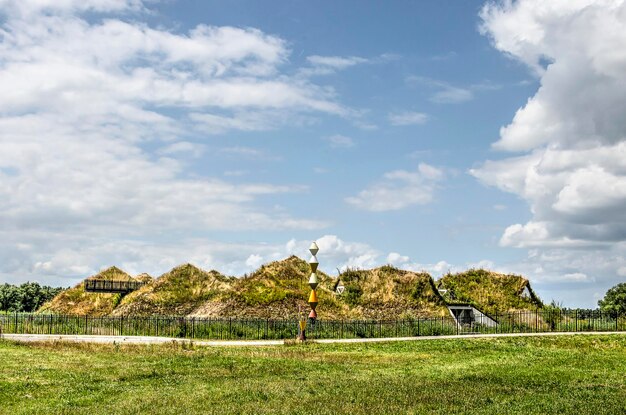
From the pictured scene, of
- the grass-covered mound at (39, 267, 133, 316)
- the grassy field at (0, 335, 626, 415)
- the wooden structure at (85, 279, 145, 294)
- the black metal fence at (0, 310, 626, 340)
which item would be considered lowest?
the grassy field at (0, 335, 626, 415)

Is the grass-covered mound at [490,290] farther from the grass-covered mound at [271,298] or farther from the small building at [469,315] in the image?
the grass-covered mound at [271,298]

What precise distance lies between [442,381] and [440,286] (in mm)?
38043

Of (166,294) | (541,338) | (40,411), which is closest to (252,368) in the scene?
(40,411)

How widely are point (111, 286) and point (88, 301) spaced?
8.81ft

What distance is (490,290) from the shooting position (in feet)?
194

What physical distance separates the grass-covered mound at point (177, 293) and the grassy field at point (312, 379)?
2263 cm

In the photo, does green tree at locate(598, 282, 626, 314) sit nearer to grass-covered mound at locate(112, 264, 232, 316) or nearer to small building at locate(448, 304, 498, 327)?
small building at locate(448, 304, 498, 327)

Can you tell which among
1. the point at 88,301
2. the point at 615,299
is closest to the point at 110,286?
A: the point at 88,301

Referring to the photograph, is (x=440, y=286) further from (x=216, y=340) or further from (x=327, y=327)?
(x=216, y=340)

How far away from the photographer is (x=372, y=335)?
144 ft

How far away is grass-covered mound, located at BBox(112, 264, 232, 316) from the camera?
57969 mm

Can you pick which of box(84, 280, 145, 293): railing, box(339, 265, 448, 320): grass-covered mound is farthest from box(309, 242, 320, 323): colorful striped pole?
box(84, 280, 145, 293): railing

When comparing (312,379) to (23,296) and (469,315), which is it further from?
(23,296)

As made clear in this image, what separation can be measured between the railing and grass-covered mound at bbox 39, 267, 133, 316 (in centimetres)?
79
